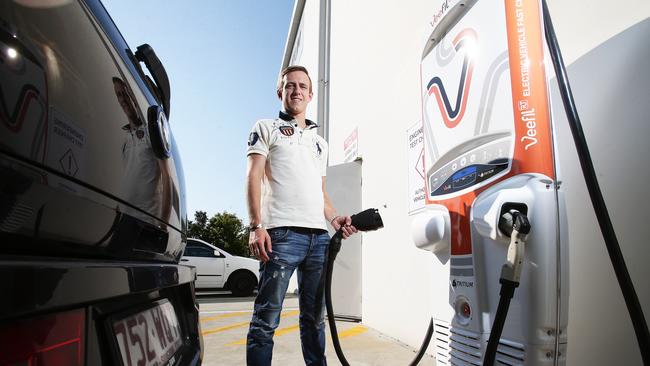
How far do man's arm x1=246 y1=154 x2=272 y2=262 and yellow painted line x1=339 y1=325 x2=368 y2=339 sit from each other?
95.4 inches

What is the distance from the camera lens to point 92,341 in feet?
1.94

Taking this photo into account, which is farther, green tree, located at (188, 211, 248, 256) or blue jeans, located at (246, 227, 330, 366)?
green tree, located at (188, 211, 248, 256)

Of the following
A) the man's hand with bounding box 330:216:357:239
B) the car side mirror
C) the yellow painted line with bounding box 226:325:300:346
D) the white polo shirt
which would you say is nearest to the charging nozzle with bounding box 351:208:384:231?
the man's hand with bounding box 330:216:357:239

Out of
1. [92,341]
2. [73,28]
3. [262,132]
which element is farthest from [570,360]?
[73,28]

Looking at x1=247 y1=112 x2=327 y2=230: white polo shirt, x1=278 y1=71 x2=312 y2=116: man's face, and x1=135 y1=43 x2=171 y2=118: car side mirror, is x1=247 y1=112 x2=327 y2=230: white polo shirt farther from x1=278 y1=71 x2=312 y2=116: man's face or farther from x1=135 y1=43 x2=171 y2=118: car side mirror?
x1=135 y1=43 x2=171 y2=118: car side mirror

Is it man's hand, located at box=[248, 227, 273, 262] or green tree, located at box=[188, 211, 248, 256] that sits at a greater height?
green tree, located at box=[188, 211, 248, 256]

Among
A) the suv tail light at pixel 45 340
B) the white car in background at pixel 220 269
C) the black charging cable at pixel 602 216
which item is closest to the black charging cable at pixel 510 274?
the black charging cable at pixel 602 216

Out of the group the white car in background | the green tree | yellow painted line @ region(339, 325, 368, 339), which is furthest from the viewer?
the green tree

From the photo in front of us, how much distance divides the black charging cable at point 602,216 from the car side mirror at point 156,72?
125 cm

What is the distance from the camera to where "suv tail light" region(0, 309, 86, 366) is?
17.1 inches

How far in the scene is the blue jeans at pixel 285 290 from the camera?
1.67m

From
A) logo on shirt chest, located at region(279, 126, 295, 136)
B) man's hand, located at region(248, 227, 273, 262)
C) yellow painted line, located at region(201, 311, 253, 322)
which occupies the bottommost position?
yellow painted line, located at region(201, 311, 253, 322)

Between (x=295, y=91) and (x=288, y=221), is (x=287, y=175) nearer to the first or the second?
(x=288, y=221)

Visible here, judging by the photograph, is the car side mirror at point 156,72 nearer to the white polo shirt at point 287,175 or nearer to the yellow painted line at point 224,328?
the white polo shirt at point 287,175
